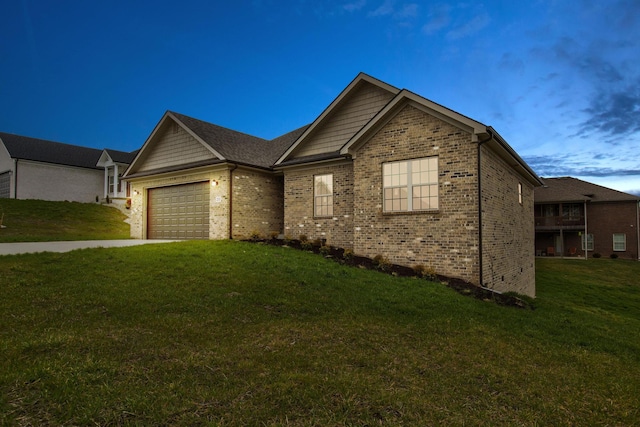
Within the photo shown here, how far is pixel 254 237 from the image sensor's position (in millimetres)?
15938

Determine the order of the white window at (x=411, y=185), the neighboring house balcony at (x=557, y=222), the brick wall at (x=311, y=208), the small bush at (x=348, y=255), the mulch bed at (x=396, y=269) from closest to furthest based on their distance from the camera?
the mulch bed at (x=396, y=269) → the white window at (x=411, y=185) → the small bush at (x=348, y=255) → the brick wall at (x=311, y=208) → the neighboring house balcony at (x=557, y=222)

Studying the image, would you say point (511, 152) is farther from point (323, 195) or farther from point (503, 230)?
point (323, 195)

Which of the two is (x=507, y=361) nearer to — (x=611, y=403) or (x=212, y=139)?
(x=611, y=403)

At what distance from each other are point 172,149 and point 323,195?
8753 millimetres

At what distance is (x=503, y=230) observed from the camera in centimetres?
1277

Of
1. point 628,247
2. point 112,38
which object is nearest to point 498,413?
point 628,247

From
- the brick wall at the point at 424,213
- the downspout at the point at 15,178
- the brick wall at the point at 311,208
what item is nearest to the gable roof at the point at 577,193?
the brick wall at the point at 311,208

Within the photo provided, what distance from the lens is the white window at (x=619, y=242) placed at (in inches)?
1310

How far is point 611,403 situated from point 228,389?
14.4ft

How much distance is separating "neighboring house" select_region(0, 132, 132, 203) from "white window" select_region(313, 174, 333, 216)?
24673mm

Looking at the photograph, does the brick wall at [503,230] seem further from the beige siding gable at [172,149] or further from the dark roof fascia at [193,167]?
the beige siding gable at [172,149]

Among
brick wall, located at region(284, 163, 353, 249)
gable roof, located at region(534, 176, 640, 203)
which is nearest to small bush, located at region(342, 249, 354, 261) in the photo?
brick wall, located at region(284, 163, 353, 249)

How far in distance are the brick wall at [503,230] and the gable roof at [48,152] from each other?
3522cm

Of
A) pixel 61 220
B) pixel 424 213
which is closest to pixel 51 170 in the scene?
pixel 61 220
